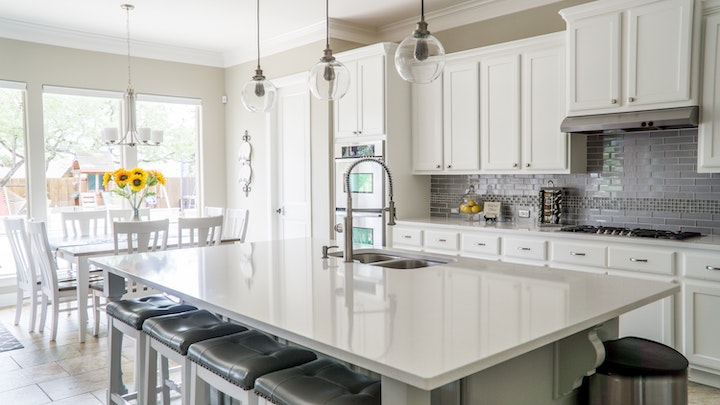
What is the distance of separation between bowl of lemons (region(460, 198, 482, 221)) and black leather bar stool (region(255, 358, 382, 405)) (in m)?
3.02

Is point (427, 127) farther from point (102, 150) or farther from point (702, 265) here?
point (102, 150)

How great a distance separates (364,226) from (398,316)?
3.40 metres

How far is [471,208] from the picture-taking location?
15.4 ft

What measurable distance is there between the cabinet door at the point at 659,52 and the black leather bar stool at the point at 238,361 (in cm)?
277

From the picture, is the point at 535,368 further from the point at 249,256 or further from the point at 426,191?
the point at 426,191

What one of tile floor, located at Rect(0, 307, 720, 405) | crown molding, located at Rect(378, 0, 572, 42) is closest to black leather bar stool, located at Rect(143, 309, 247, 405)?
tile floor, located at Rect(0, 307, 720, 405)

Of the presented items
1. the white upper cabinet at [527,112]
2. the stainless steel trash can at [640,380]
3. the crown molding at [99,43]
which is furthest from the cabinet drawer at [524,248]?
the crown molding at [99,43]

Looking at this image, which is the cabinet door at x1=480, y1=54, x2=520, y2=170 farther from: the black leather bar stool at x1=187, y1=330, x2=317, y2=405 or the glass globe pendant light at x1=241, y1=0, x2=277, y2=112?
the black leather bar stool at x1=187, y1=330, x2=317, y2=405

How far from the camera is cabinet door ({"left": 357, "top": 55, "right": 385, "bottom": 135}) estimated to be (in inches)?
192

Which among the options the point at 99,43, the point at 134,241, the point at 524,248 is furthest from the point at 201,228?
the point at 99,43

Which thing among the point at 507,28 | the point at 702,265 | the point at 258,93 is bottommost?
the point at 702,265

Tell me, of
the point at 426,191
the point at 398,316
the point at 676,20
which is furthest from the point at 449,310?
the point at 426,191

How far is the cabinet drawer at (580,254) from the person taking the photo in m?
3.53

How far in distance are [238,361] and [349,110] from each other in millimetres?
3590
